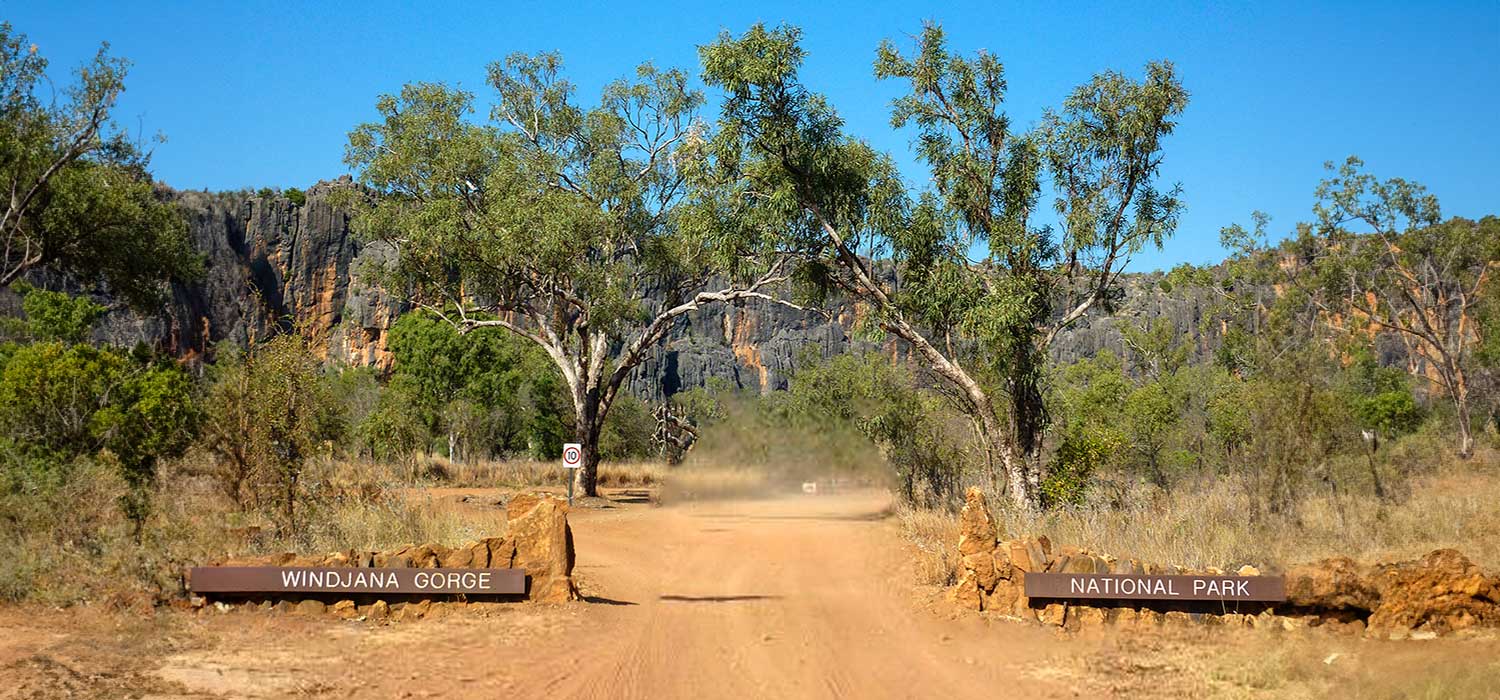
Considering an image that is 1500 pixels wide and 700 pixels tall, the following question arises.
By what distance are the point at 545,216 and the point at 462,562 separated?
14693 millimetres

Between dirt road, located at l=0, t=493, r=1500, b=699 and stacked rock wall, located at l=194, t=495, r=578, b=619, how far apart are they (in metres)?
0.21

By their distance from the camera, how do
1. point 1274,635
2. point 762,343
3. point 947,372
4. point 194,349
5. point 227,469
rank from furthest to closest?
point 762,343, point 194,349, point 947,372, point 227,469, point 1274,635

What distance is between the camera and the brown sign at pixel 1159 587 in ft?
32.9

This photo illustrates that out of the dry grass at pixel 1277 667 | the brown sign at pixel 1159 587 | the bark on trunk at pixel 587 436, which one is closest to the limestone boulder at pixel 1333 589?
the brown sign at pixel 1159 587

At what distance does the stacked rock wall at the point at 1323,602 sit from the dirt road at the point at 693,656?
24cm

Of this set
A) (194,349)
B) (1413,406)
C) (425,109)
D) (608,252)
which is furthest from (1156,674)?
(194,349)

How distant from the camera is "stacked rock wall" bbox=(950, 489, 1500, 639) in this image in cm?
988

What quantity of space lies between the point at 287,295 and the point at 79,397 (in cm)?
8876

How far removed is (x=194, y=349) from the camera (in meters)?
90.1

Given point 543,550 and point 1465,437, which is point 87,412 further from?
point 1465,437

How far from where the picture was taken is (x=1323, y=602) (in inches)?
395

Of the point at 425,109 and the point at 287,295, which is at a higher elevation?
the point at 287,295

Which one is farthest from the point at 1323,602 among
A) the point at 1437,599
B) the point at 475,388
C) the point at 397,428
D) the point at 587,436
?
the point at 475,388

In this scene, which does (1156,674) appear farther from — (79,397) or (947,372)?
(79,397)
